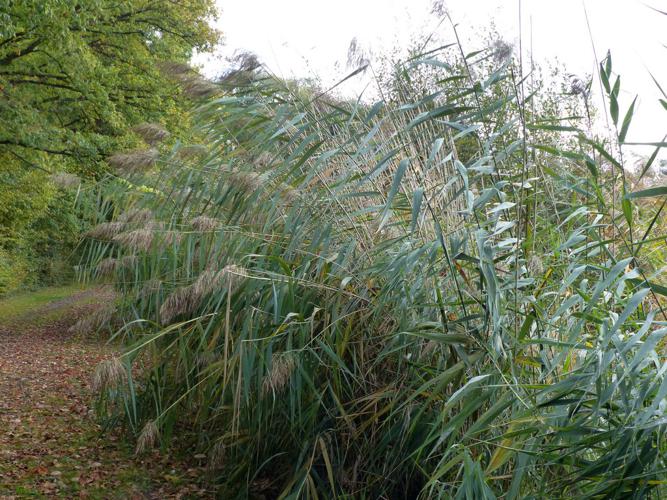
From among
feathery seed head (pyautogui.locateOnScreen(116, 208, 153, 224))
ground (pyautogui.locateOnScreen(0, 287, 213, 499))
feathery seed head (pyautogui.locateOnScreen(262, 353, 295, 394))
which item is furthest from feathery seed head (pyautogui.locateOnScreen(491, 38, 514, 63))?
ground (pyautogui.locateOnScreen(0, 287, 213, 499))

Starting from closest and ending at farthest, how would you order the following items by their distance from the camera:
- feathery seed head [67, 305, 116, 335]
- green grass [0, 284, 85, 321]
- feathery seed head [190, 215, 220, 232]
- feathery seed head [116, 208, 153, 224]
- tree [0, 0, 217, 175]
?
feathery seed head [190, 215, 220, 232] → feathery seed head [116, 208, 153, 224] → feathery seed head [67, 305, 116, 335] → tree [0, 0, 217, 175] → green grass [0, 284, 85, 321]

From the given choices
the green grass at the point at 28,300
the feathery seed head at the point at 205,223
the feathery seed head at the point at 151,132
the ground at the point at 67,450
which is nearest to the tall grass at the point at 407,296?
the feathery seed head at the point at 205,223

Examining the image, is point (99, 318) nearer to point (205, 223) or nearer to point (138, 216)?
point (138, 216)

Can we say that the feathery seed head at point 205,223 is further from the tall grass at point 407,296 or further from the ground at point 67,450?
the ground at point 67,450

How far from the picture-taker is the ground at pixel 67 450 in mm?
5160

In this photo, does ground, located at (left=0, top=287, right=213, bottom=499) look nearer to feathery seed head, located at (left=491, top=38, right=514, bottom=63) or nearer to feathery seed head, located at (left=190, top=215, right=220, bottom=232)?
feathery seed head, located at (left=190, top=215, right=220, bottom=232)

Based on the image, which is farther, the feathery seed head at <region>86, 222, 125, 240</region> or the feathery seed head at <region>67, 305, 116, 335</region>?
the feathery seed head at <region>67, 305, 116, 335</region>

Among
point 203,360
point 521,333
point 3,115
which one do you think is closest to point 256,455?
point 203,360

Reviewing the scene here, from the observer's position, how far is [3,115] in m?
11.2

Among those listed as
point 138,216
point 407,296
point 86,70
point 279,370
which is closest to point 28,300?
point 86,70

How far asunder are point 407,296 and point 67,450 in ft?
12.8

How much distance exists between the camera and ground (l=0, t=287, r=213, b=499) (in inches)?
203

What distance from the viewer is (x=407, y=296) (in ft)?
10.9

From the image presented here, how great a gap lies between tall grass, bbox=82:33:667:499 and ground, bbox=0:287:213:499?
843mm
